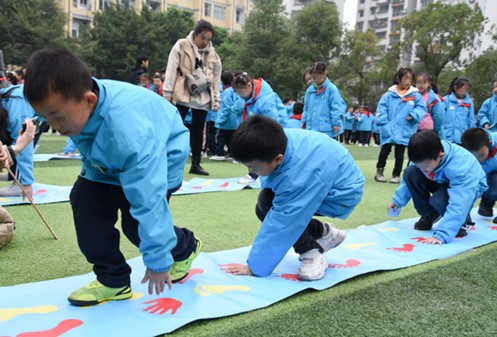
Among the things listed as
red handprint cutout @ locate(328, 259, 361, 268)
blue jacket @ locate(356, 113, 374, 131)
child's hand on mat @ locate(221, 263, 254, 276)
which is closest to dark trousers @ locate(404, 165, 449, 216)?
red handprint cutout @ locate(328, 259, 361, 268)

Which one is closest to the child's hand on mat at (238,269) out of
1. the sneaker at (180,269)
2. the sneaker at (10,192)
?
the sneaker at (180,269)

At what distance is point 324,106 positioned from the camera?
5891 mm

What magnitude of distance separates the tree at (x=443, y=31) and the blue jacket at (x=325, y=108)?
2312cm

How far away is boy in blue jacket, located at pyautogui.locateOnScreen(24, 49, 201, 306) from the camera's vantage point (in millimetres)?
1477

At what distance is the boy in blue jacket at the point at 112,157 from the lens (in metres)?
1.48

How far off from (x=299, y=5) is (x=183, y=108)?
55.8 m

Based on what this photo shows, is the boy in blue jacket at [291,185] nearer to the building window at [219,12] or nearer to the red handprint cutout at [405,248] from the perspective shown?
the red handprint cutout at [405,248]

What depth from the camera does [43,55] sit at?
1.45 metres

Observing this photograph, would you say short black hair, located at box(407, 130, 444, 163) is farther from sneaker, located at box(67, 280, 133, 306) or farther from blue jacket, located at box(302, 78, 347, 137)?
blue jacket, located at box(302, 78, 347, 137)

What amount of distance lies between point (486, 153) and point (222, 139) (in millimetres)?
5058

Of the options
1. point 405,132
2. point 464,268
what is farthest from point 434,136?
point 405,132

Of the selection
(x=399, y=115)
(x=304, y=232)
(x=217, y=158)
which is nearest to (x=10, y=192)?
(x=304, y=232)

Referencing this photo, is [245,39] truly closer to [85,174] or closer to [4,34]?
[4,34]

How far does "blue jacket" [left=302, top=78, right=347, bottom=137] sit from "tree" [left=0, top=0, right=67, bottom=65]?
24282 mm
